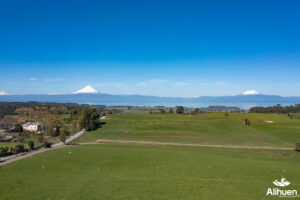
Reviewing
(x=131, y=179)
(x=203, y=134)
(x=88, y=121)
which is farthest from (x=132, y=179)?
(x=88, y=121)

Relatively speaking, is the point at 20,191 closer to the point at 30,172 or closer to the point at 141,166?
the point at 30,172

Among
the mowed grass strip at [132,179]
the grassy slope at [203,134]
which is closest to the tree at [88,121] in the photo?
the grassy slope at [203,134]

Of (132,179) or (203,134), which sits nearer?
(132,179)

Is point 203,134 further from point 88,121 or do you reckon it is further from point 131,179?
point 131,179

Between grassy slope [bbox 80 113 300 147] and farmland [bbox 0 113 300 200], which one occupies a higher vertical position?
farmland [bbox 0 113 300 200]

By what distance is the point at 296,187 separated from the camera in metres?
16.1

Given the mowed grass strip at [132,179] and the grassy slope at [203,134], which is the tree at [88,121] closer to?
the grassy slope at [203,134]

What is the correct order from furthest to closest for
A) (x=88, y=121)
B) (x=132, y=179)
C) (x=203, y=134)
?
(x=88, y=121) < (x=203, y=134) < (x=132, y=179)

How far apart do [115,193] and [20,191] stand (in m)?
7.64

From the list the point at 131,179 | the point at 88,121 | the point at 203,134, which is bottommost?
the point at 203,134

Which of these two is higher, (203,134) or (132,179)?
(132,179)

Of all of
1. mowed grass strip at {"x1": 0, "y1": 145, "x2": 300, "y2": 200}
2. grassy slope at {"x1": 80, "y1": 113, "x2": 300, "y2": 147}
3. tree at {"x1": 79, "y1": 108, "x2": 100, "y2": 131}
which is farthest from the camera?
tree at {"x1": 79, "y1": 108, "x2": 100, "y2": 131}

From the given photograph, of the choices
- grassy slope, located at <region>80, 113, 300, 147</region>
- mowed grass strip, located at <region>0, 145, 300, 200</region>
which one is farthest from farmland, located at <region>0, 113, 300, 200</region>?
grassy slope, located at <region>80, 113, 300, 147</region>

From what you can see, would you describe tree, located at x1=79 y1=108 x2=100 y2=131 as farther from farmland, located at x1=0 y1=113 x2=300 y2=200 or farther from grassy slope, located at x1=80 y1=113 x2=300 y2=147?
farmland, located at x1=0 y1=113 x2=300 y2=200
